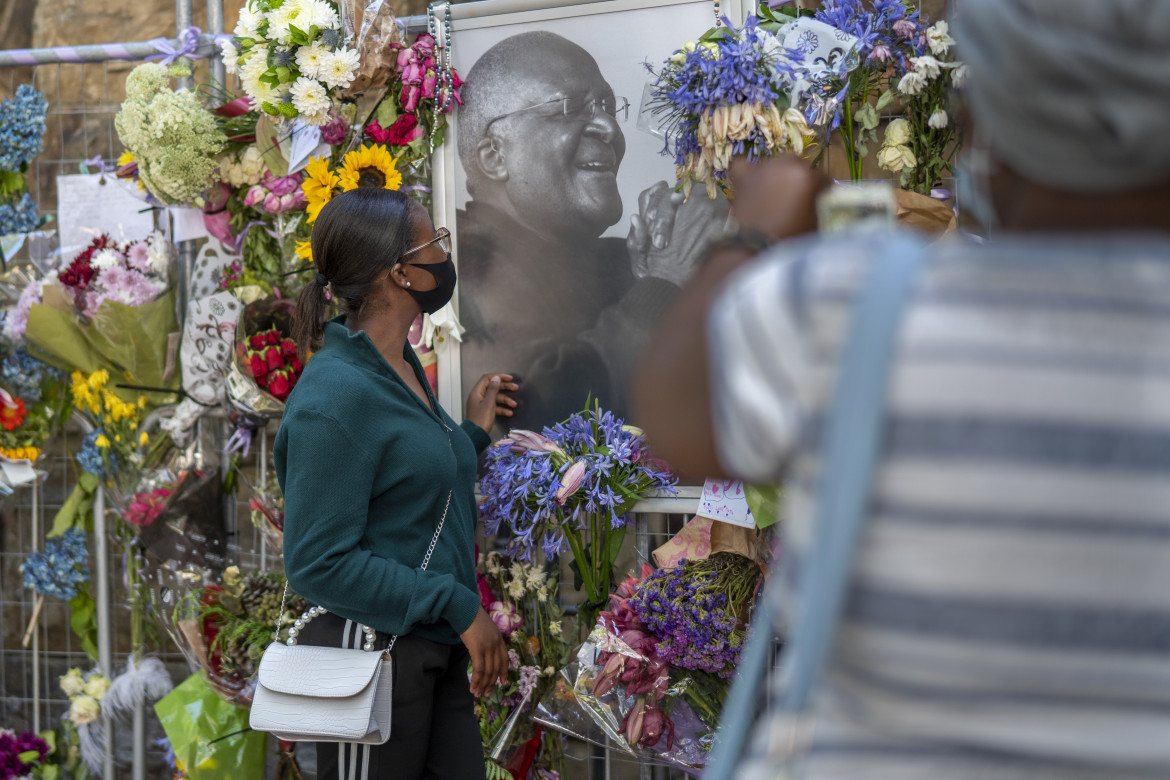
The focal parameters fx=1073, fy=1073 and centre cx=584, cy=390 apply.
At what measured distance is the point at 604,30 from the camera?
292 centimetres

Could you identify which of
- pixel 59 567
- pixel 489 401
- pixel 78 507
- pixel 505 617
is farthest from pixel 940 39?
pixel 59 567

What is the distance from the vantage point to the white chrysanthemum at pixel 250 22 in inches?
116

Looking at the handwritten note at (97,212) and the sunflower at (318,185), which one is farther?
the handwritten note at (97,212)

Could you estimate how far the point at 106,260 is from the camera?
324 cm

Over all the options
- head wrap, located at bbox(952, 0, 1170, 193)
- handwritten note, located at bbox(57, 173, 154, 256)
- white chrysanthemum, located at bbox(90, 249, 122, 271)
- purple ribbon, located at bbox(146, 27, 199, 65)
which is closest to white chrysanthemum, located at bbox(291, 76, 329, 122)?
purple ribbon, located at bbox(146, 27, 199, 65)

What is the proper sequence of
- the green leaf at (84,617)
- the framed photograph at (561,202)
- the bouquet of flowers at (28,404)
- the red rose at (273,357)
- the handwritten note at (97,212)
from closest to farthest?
the framed photograph at (561,202) < the red rose at (273,357) < the bouquet of flowers at (28,404) < the green leaf at (84,617) < the handwritten note at (97,212)

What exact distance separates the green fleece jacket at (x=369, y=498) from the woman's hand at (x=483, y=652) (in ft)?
0.12

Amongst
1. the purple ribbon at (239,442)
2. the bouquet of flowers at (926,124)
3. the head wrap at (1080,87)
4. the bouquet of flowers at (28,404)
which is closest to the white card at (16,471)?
the bouquet of flowers at (28,404)

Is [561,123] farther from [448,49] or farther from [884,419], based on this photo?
[884,419]

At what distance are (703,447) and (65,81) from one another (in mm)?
3976

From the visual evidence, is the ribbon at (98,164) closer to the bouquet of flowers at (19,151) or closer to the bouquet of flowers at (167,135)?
the bouquet of flowers at (19,151)

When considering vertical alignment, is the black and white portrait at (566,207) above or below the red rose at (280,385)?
above

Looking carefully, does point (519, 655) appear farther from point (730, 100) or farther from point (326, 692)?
point (730, 100)

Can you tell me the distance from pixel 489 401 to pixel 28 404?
1.66 meters
